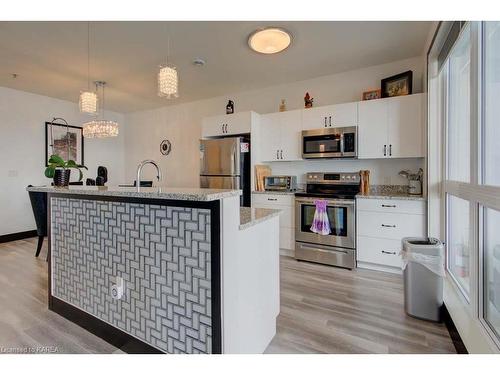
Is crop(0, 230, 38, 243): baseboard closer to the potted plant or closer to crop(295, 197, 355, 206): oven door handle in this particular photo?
the potted plant

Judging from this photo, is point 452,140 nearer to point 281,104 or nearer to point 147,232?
point 281,104

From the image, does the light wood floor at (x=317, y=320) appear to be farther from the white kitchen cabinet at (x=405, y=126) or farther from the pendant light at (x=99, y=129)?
the pendant light at (x=99, y=129)

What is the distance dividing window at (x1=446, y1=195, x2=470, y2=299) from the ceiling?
179cm

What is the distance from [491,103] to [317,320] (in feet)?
5.97

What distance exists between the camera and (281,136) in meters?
3.79

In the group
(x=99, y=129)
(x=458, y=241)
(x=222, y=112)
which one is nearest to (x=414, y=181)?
(x=458, y=241)

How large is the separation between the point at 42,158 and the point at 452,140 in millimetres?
6157

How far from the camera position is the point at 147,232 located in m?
1.54

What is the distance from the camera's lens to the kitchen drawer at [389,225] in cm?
280

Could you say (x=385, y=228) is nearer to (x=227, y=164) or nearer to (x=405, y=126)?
(x=405, y=126)

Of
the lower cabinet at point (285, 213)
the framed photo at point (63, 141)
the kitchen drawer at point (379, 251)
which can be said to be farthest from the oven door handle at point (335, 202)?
the framed photo at point (63, 141)

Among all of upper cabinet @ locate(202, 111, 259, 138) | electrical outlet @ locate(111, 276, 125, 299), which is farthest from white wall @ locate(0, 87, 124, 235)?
electrical outlet @ locate(111, 276, 125, 299)

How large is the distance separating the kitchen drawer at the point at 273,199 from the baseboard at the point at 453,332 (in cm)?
196
